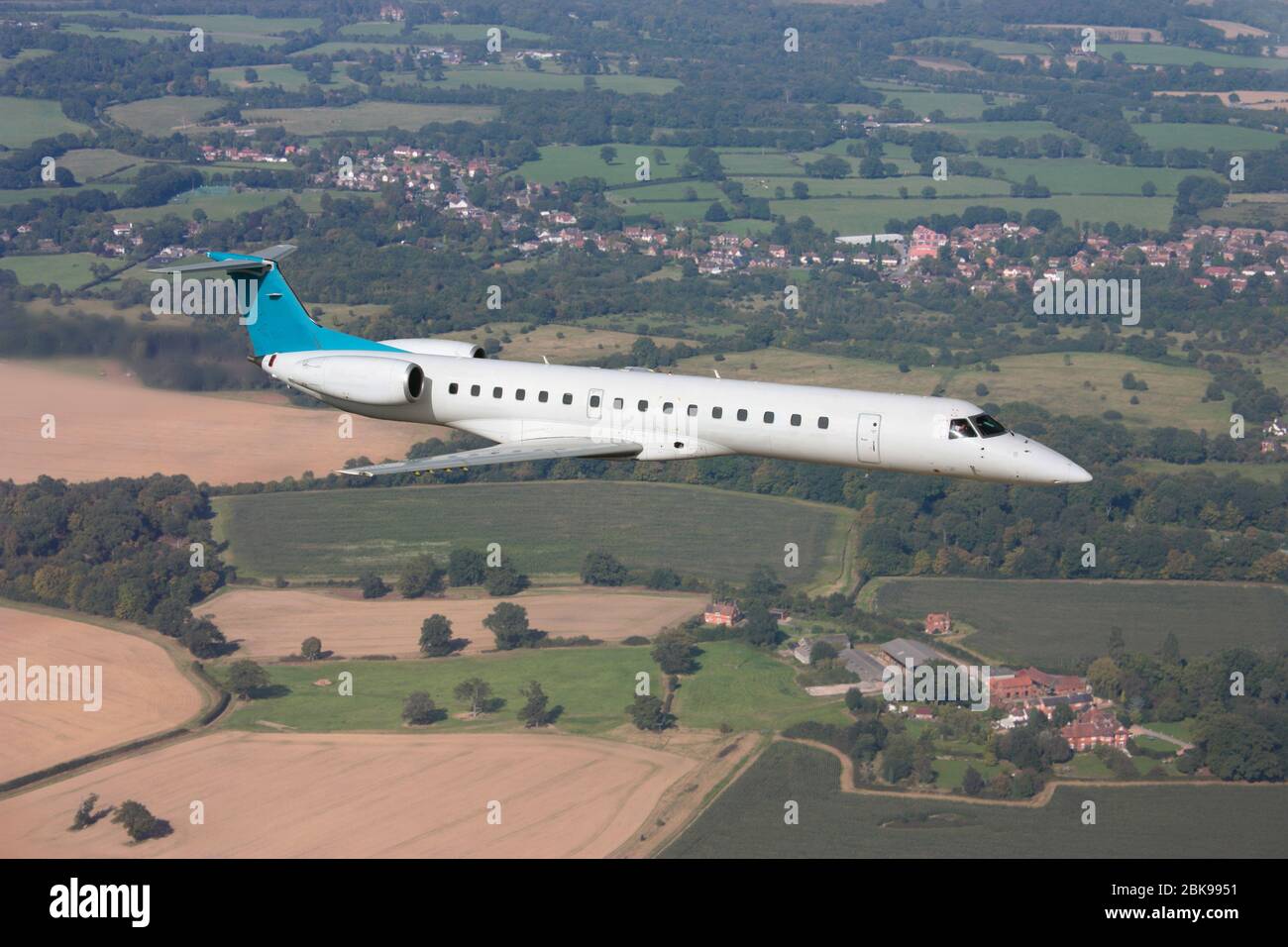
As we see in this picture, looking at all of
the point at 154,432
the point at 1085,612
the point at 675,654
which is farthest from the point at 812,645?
the point at 154,432

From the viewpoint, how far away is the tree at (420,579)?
357ft

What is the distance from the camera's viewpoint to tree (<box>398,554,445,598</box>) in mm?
108688

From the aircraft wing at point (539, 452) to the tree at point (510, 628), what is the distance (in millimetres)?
47205

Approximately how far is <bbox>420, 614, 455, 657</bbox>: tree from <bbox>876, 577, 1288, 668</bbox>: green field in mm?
27911

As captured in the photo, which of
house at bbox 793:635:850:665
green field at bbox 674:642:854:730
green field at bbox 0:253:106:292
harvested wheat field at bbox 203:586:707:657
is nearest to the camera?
green field at bbox 674:642:854:730

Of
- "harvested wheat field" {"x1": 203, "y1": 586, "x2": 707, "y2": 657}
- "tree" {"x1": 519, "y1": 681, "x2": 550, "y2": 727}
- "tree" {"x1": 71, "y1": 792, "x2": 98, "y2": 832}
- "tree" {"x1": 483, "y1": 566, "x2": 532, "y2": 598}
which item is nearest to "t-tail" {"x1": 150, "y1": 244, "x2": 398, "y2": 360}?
"tree" {"x1": 71, "y1": 792, "x2": 98, "y2": 832}

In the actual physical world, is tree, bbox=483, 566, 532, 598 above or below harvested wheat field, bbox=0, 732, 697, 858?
above

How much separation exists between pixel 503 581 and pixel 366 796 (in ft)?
86.3

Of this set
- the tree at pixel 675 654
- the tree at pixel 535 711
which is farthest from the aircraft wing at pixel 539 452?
the tree at pixel 675 654

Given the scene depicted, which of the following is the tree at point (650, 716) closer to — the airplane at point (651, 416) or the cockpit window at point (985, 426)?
the airplane at point (651, 416)

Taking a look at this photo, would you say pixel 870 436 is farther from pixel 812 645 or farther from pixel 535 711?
pixel 812 645

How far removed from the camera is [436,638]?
101m

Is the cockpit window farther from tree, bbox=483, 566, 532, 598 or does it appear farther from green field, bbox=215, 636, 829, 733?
tree, bbox=483, 566, 532, 598

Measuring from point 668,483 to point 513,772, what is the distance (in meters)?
42.7
